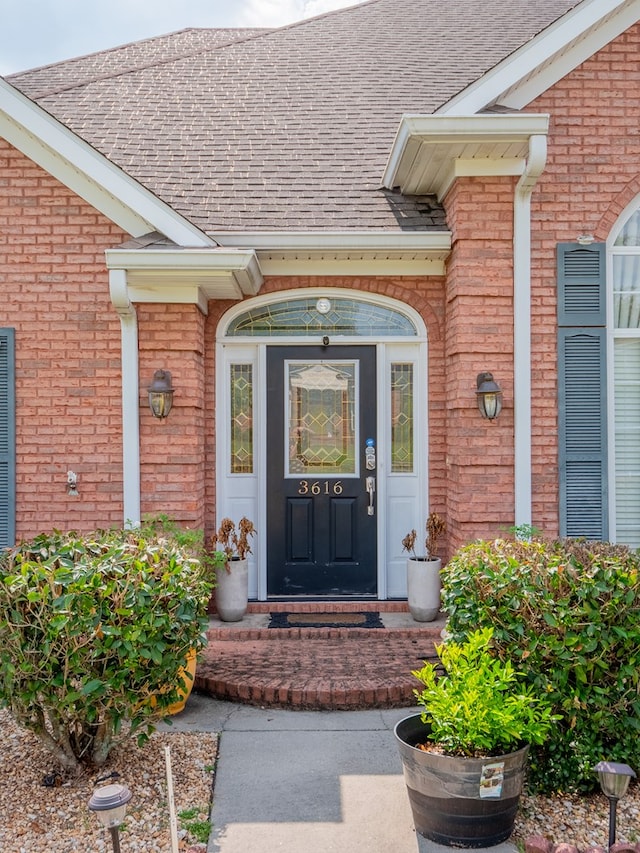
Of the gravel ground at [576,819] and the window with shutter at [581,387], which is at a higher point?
the window with shutter at [581,387]

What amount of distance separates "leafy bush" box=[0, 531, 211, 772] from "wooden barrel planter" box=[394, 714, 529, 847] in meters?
1.28

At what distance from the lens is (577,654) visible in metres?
3.34

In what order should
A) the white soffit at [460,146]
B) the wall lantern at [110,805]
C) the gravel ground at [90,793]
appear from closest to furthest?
the wall lantern at [110,805] < the gravel ground at [90,793] < the white soffit at [460,146]

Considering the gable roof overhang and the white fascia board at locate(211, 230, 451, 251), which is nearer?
the gable roof overhang

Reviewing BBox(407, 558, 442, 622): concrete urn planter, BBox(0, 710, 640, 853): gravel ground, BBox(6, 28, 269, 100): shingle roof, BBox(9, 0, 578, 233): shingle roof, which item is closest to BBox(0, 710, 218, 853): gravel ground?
BBox(0, 710, 640, 853): gravel ground

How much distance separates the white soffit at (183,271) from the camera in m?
5.39

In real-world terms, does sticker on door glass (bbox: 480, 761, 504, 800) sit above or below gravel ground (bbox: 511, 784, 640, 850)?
above

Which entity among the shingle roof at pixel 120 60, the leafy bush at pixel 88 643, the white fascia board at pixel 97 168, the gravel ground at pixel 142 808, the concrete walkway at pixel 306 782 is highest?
the shingle roof at pixel 120 60

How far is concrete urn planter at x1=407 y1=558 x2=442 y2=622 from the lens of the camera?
5.88 metres

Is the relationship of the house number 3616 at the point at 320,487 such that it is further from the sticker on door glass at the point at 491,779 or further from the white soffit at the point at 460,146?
the sticker on door glass at the point at 491,779

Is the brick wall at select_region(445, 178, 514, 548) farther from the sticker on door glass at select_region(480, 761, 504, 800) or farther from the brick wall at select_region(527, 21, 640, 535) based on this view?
the sticker on door glass at select_region(480, 761, 504, 800)

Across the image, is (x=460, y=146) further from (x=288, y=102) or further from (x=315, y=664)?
(x=315, y=664)

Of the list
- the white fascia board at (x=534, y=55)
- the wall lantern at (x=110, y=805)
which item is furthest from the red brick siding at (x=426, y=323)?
the wall lantern at (x=110, y=805)

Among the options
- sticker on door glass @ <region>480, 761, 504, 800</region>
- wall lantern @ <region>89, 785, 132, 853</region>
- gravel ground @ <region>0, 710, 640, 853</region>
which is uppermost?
wall lantern @ <region>89, 785, 132, 853</region>
